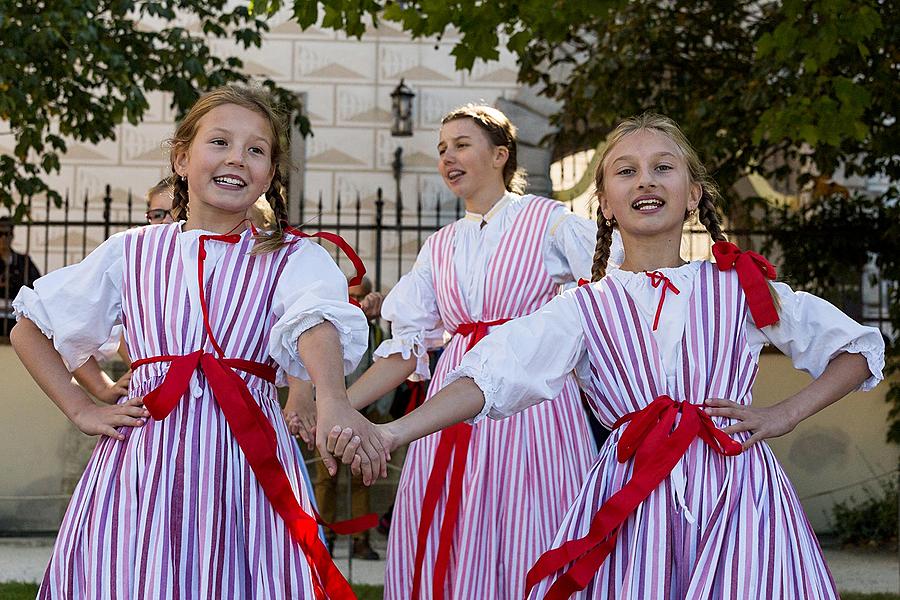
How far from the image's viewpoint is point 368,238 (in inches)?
398

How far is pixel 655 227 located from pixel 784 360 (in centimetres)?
551

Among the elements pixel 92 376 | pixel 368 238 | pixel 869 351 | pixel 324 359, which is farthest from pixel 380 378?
pixel 368 238

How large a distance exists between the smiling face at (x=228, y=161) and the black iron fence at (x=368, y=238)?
4.89 meters

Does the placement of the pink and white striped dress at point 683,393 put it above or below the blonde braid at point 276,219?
below

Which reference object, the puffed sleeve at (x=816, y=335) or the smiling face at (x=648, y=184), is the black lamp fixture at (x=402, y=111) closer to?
the smiling face at (x=648, y=184)

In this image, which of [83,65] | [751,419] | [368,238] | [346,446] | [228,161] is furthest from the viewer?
[368,238]

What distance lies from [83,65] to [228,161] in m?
4.39

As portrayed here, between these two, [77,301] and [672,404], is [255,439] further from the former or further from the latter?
[672,404]

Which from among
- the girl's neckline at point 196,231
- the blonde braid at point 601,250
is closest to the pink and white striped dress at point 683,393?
the blonde braid at point 601,250

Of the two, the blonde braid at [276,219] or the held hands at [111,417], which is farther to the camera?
the blonde braid at [276,219]

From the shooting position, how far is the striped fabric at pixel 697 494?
8.39 feet

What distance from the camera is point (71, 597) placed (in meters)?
2.58

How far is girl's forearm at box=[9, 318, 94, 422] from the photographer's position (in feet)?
9.10

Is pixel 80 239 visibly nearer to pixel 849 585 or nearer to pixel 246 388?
pixel 849 585
